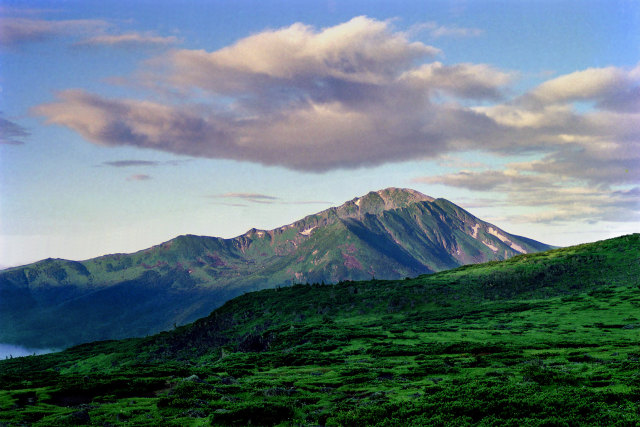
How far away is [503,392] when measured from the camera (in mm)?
34469

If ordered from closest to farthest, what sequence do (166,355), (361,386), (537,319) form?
(361,386)
(537,319)
(166,355)

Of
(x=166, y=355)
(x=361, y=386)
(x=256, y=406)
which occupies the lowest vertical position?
(x=166, y=355)

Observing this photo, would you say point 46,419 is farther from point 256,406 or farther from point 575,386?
point 575,386

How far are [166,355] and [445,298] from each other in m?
131

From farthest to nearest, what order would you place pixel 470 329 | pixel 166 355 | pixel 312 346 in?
pixel 166 355, pixel 470 329, pixel 312 346

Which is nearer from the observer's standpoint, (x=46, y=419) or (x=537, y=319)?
(x=46, y=419)

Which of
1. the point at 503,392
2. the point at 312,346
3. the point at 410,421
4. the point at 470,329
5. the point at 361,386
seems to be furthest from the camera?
the point at 470,329

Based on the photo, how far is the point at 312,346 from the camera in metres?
106

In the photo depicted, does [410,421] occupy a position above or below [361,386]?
above

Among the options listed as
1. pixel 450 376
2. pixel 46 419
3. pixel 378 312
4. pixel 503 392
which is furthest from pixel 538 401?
pixel 378 312

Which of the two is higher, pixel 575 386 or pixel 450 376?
pixel 575 386

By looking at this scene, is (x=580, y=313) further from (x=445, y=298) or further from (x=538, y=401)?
(x=538, y=401)

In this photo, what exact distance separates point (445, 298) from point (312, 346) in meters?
110

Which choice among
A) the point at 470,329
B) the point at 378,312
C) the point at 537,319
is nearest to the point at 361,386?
the point at 470,329
